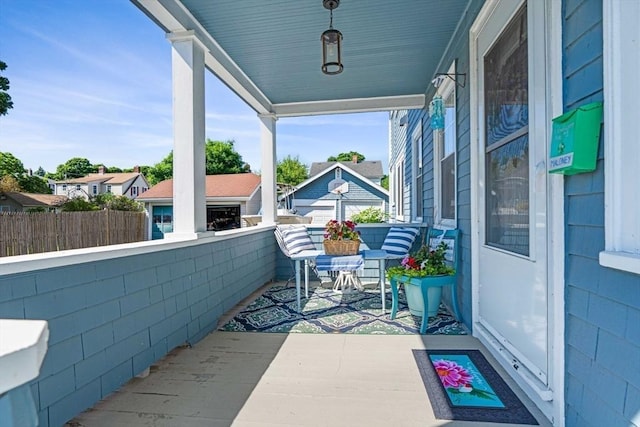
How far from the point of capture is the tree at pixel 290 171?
1071 inches

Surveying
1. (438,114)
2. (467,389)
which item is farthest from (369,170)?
(467,389)

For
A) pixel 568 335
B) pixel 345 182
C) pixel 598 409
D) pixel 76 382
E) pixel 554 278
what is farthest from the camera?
pixel 345 182

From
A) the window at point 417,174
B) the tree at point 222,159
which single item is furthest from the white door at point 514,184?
the tree at point 222,159

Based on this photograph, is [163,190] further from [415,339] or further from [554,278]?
[554,278]

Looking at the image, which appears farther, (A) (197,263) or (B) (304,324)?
(B) (304,324)

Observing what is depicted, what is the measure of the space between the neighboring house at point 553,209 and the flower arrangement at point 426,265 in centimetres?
24

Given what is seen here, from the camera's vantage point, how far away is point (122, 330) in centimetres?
231

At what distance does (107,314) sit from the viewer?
7.17 ft

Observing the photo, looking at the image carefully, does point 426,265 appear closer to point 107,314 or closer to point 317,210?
point 107,314

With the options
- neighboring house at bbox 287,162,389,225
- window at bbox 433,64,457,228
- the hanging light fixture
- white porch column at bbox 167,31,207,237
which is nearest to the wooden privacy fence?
white porch column at bbox 167,31,207,237

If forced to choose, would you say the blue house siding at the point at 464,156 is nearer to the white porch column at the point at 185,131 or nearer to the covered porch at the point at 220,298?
the covered porch at the point at 220,298

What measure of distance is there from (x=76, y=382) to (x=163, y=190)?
667 inches

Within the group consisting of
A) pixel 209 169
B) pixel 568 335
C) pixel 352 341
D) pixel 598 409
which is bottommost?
pixel 352 341

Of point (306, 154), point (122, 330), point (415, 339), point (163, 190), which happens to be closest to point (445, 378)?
point (415, 339)
